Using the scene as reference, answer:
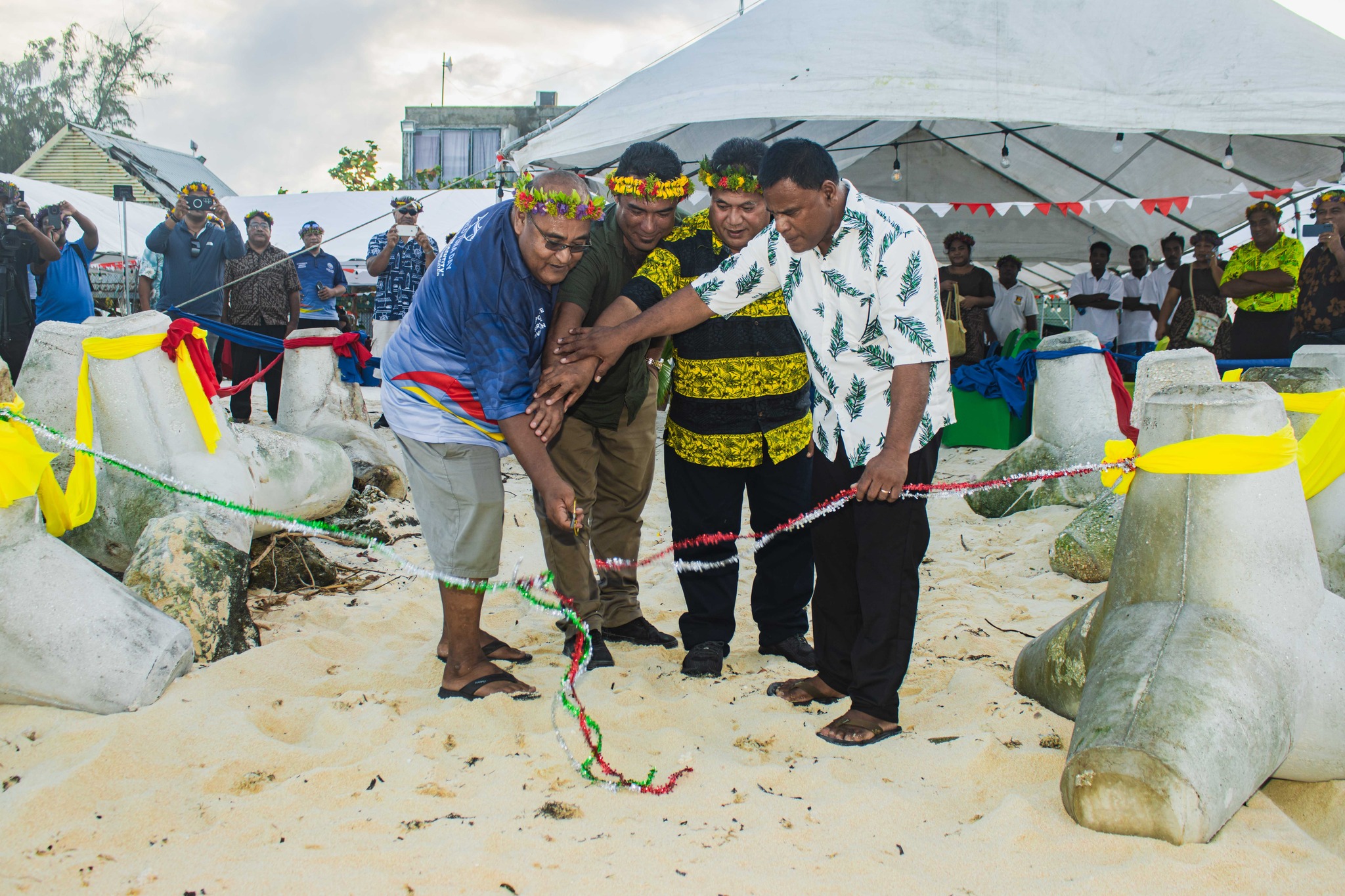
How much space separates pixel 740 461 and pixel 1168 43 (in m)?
5.80

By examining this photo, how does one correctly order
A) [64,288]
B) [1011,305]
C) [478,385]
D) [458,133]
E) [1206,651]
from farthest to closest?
[458,133] < [1011,305] < [64,288] < [478,385] < [1206,651]

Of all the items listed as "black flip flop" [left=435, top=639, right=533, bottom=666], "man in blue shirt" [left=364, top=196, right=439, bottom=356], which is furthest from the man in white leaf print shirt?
"man in blue shirt" [left=364, top=196, right=439, bottom=356]

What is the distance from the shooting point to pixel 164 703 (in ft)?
8.52

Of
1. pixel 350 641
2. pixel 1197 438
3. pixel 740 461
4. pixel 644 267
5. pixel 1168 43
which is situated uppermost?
pixel 1168 43

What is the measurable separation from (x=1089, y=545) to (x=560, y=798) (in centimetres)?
281

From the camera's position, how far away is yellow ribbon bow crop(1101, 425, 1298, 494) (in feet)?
7.05

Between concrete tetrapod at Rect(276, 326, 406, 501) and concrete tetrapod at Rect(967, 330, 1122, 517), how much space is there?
3.55 m

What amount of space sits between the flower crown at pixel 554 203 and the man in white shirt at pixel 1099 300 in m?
8.08

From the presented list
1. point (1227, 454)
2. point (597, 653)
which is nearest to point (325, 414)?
point (597, 653)

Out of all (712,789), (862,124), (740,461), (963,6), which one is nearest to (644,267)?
(740,461)

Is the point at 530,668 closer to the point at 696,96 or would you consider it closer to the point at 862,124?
the point at 696,96

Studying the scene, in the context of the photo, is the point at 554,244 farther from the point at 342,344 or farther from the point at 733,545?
the point at 342,344

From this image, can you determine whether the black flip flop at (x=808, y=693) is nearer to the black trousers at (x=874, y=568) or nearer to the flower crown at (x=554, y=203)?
the black trousers at (x=874, y=568)

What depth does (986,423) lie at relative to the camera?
731 centimetres
